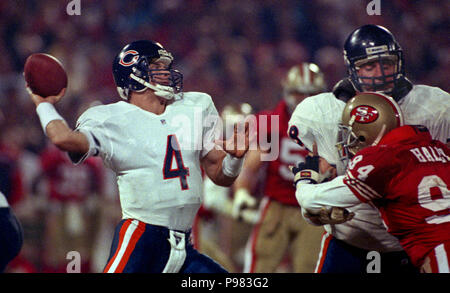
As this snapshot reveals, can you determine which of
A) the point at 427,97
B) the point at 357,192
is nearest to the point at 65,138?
the point at 357,192

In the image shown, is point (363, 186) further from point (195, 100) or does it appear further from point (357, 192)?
point (195, 100)

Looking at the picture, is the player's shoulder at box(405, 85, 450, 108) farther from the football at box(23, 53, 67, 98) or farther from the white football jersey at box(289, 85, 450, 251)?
the football at box(23, 53, 67, 98)

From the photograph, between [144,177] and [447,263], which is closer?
[447,263]

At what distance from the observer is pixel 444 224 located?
2637mm

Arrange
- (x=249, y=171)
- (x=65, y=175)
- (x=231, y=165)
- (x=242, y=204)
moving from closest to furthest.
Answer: (x=231, y=165) < (x=242, y=204) < (x=249, y=171) < (x=65, y=175)

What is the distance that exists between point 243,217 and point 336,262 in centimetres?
147

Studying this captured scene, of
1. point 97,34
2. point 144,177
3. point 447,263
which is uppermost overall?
point 97,34

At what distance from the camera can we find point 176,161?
2.94 m

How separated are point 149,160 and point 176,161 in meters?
0.12

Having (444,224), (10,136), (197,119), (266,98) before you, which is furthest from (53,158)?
(444,224)

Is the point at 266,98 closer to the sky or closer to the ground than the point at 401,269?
closer to the sky

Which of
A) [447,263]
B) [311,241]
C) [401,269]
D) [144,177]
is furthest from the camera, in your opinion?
[311,241]

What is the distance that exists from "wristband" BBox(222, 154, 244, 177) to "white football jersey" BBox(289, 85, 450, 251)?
47 centimetres

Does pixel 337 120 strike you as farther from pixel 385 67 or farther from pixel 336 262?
pixel 336 262
